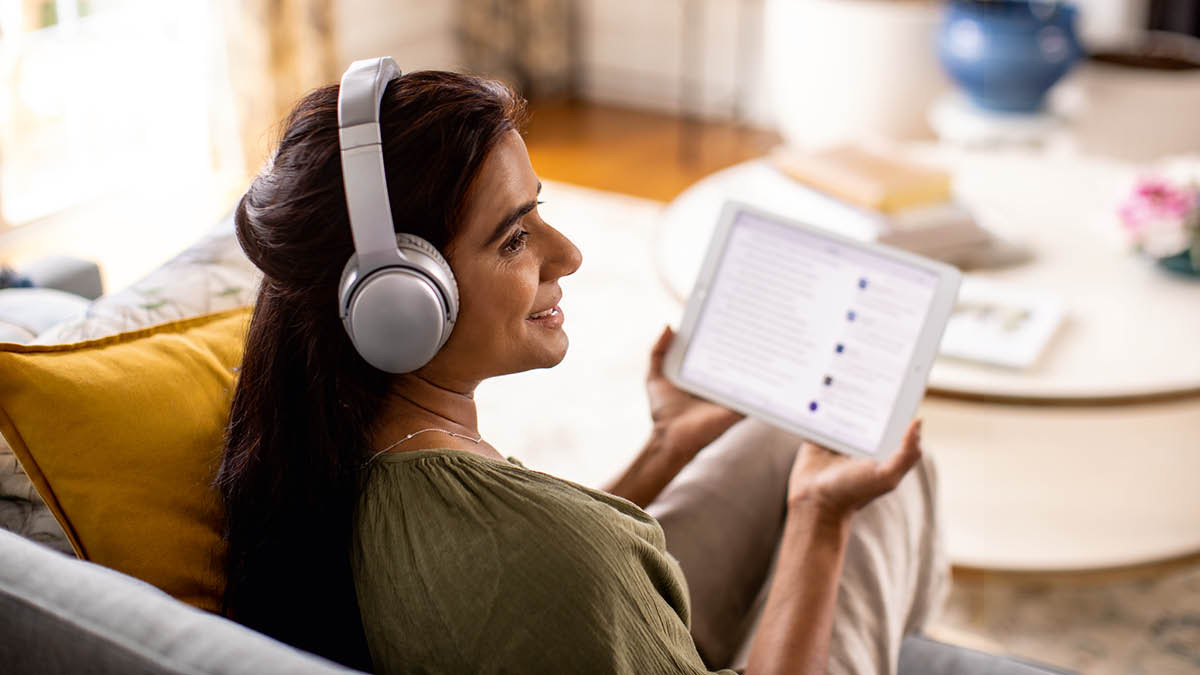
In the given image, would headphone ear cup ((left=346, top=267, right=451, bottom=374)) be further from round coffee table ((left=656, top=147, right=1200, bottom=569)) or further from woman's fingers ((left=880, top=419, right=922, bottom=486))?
round coffee table ((left=656, top=147, right=1200, bottom=569))

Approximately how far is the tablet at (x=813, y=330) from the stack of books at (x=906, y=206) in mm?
777

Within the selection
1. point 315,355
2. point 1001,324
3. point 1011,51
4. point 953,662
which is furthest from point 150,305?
point 1011,51

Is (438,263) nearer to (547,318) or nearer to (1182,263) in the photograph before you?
(547,318)

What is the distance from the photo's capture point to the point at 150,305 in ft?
3.90

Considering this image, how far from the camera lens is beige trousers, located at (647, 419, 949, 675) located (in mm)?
1266

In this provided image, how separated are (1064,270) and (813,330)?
102cm

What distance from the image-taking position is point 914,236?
2139 mm

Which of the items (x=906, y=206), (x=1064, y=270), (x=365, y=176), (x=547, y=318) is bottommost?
(x=1064, y=270)

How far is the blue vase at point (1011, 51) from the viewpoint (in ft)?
10.4

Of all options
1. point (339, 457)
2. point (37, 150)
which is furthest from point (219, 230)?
point (37, 150)

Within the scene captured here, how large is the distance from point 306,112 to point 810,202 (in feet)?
4.87

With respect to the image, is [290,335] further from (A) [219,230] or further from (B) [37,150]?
(B) [37,150]

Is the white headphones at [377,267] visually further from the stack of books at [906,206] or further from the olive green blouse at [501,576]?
the stack of books at [906,206]

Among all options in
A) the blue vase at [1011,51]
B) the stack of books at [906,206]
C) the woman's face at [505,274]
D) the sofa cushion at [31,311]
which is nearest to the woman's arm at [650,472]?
the woman's face at [505,274]
